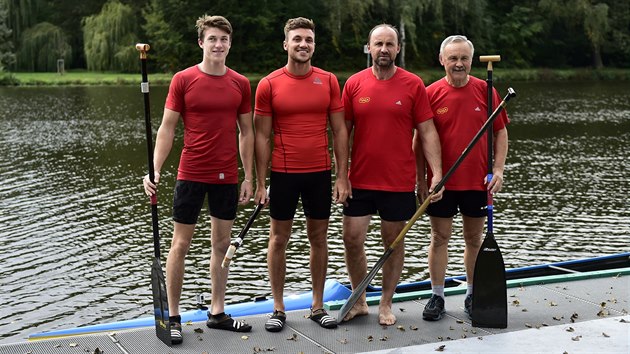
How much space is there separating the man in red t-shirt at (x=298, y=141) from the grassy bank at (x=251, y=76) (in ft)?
129

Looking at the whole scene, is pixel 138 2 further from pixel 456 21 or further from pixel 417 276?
pixel 417 276

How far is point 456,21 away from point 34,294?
41057 mm

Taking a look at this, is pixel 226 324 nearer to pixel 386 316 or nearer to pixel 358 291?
pixel 358 291

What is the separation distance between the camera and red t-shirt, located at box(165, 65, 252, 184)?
5.59 m

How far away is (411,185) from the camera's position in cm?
601

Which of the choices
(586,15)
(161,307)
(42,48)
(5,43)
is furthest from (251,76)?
(161,307)

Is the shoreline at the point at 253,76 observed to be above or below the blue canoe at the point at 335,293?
below

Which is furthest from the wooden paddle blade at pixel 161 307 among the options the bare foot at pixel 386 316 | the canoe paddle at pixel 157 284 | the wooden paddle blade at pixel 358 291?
the bare foot at pixel 386 316

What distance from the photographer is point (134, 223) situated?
13.8 m

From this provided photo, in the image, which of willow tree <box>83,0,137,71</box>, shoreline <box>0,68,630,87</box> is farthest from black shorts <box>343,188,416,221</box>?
willow tree <box>83,0,137,71</box>

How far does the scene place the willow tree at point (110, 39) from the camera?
46.2 m

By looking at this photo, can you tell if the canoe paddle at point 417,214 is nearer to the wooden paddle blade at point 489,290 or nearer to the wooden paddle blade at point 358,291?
the wooden paddle blade at point 358,291

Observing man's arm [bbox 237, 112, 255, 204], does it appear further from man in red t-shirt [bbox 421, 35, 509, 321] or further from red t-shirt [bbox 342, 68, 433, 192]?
man in red t-shirt [bbox 421, 35, 509, 321]

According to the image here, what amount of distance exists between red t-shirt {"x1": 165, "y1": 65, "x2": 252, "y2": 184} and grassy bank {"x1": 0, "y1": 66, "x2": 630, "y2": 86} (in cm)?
3931
